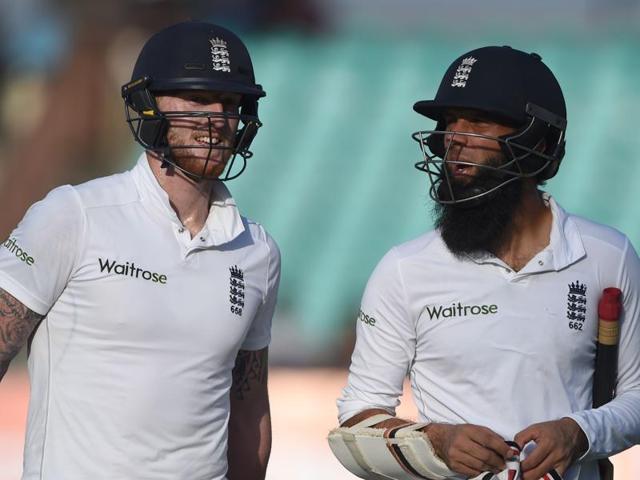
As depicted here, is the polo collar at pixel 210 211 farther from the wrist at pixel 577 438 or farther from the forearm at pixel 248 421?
the wrist at pixel 577 438

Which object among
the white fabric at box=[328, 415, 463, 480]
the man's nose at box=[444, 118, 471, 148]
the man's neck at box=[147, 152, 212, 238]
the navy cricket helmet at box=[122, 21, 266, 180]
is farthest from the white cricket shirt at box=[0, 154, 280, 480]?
the man's nose at box=[444, 118, 471, 148]

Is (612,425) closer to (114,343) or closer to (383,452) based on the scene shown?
(383,452)

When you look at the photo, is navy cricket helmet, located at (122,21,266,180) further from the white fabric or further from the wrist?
the wrist

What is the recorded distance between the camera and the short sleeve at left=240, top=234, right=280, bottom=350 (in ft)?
12.2

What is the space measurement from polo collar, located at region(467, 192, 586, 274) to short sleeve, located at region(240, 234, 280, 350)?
56cm

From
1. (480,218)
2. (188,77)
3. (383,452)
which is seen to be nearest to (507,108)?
(480,218)

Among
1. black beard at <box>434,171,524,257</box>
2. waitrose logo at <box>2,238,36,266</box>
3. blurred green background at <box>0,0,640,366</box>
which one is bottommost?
blurred green background at <box>0,0,640,366</box>

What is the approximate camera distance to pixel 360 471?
3.52m

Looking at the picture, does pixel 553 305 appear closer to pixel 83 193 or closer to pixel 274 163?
pixel 83 193

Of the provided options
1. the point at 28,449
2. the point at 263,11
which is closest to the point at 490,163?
the point at 28,449

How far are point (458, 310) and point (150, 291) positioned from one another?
0.80 meters

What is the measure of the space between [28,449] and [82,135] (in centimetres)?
845

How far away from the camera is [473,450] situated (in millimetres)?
3219

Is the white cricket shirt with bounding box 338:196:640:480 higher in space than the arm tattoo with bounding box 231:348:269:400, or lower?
higher
